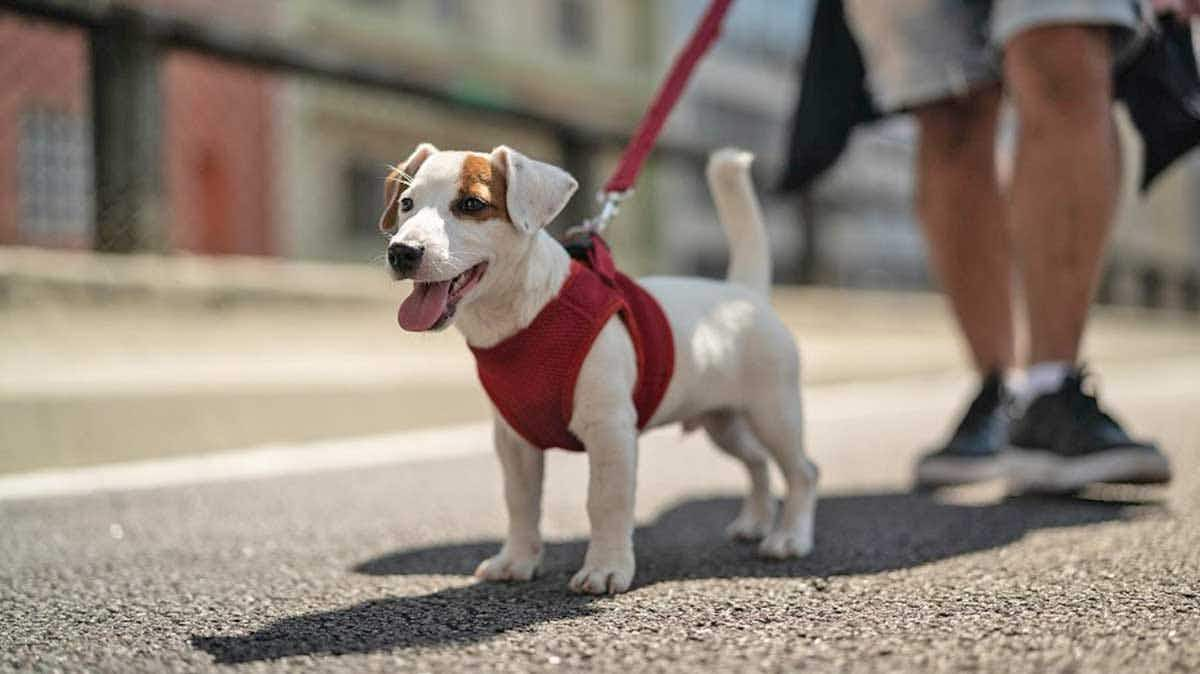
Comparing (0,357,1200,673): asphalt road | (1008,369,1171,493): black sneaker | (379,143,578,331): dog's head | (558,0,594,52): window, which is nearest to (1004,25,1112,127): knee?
(1008,369,1171,493): black sneaker

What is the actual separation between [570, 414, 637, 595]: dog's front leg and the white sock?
1074mm

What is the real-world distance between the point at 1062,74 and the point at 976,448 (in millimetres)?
808

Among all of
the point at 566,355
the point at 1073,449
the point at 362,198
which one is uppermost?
the point at 362,198

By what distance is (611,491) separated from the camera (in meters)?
1.59

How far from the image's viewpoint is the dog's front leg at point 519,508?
5.44ft

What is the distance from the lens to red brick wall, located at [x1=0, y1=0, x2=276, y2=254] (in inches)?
136

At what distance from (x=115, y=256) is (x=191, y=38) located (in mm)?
792

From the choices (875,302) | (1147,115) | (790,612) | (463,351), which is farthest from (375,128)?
(790,612)

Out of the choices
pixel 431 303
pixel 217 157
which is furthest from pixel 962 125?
pixel 217 157

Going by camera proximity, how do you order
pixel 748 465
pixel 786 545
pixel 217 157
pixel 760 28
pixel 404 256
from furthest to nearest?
pixel 760 28, pixel 217 157, pixel 748 465, pixel 786 545, pixel 404 256

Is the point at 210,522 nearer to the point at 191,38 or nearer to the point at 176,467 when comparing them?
the point at 176,467

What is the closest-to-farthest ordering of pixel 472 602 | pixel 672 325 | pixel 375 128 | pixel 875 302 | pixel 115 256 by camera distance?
pixel 472 602 < pixel 672 325 < pixel 115 256 < pixel 875 302 < pixel 375 128

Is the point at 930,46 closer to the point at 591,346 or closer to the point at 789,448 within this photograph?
the point at 789,448

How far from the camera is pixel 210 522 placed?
211cm
